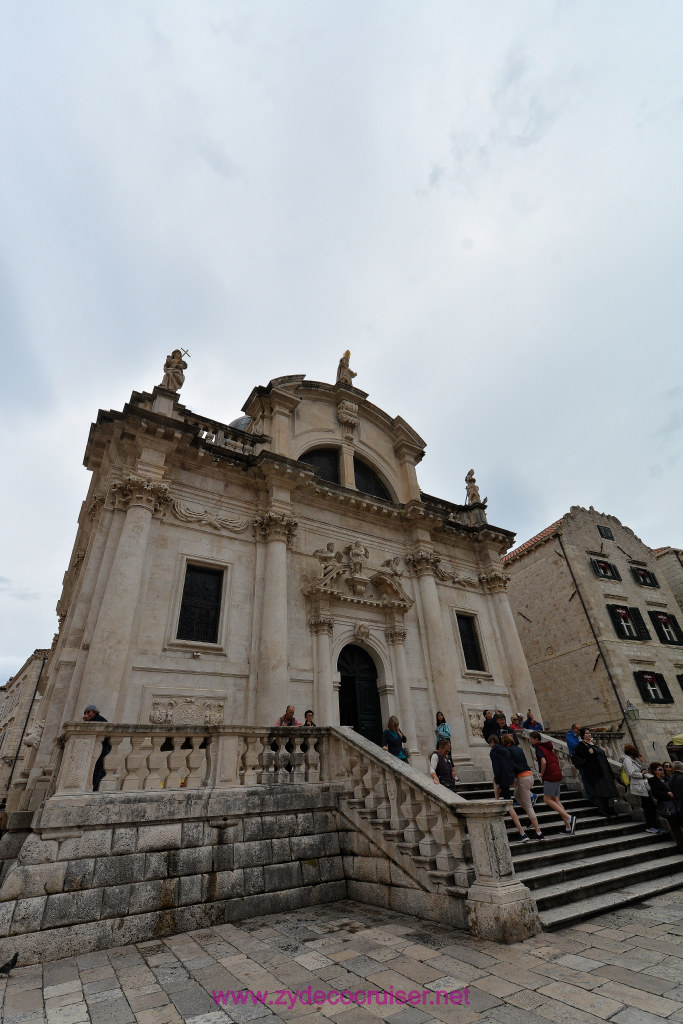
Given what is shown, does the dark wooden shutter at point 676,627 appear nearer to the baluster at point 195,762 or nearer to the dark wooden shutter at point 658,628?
the dark wooden shutter at point 658,628

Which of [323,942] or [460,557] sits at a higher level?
[460,557]

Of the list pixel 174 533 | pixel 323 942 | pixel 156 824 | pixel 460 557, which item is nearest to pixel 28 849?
pixel 156 824

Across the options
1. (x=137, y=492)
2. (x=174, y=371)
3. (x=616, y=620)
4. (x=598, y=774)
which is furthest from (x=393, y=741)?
(x=616, y=620)

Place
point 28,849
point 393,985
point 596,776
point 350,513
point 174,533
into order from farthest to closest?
1. point 350,513
2. point 174,533
3. point 596,776
4. point 28,849
5. point 393,985

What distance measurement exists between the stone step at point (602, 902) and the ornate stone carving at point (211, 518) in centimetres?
993

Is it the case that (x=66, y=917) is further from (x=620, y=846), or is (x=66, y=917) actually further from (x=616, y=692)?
(x=616, y=692)

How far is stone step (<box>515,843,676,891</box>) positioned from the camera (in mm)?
6242

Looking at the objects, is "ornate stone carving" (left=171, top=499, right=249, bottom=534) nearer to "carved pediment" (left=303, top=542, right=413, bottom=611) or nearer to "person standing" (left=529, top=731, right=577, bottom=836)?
"carved pediment" (left=303, top=542, right=413, bottom=611)

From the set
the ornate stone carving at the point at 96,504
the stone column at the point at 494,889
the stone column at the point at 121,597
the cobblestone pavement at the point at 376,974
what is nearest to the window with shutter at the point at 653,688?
the cobblestone pavement at the point at 376,974

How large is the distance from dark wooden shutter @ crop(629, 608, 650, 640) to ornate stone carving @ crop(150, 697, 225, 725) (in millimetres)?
21412

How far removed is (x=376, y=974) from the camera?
426 centimetres

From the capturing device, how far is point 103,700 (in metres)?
9.13

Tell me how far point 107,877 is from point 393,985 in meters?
3.71

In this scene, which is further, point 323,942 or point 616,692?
point 616,692
